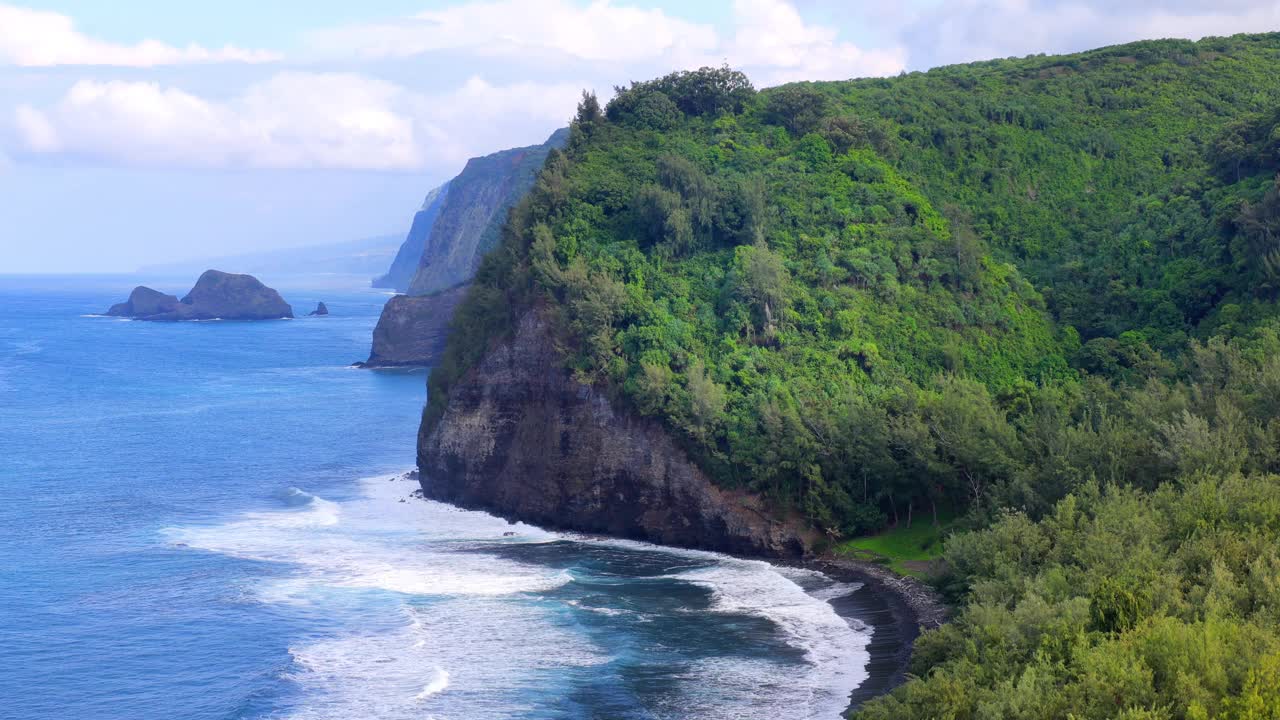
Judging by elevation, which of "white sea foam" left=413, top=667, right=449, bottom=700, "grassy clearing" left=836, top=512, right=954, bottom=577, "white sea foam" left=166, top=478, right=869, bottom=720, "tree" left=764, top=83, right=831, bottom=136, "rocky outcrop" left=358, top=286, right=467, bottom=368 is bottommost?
"white sea foam" left=413, top=667, right=449, bottom=700

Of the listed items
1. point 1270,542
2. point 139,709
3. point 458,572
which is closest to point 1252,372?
point 1270,542

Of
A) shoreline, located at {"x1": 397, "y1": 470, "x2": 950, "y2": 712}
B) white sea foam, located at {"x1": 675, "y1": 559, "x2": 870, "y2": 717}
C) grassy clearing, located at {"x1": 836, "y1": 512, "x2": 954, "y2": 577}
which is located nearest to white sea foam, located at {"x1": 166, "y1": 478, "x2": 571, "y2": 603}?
white sea foam, located at {"x1": 675, "y1": 559, "x2": 870, "y2": 717}

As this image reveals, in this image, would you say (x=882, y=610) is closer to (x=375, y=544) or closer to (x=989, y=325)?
(x=375, y=544)

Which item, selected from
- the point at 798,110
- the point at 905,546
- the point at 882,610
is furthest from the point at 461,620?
the point at 798,110

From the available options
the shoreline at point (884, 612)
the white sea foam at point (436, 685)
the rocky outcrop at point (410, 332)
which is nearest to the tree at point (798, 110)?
the shoreline at point (884, 612)

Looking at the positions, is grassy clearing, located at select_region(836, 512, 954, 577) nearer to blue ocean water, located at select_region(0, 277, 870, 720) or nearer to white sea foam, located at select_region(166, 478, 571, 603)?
blue ocean water, located at select_region(0, 277, 870, 720)

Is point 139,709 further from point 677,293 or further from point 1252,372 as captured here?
point 1252,372

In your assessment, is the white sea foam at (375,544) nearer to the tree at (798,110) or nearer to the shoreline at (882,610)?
the shoreline at (882,610)
